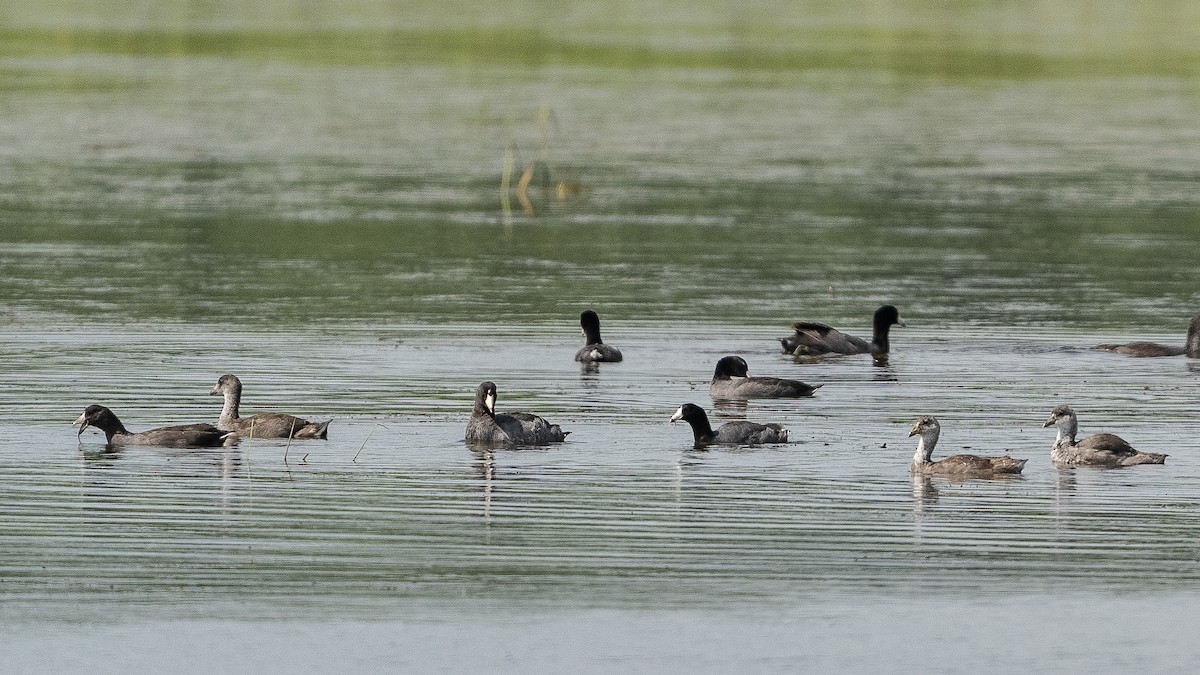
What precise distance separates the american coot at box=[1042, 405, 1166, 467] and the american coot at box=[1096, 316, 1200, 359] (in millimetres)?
6466

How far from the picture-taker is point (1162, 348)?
2473cm

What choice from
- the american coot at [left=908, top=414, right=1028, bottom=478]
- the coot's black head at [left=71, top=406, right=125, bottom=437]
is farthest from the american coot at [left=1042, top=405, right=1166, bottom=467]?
the coot's black head at [left=71, top=406, right=125, bottom=437]

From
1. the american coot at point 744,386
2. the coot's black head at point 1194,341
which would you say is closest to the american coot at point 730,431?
the american coot at point 744,386

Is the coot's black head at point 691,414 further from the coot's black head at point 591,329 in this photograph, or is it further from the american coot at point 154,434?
the coot's black head at point 591,329

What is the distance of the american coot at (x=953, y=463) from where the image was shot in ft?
57.6

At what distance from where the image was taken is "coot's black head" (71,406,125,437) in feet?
61.6

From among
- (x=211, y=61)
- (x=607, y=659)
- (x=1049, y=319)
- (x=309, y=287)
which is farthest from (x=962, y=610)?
(x=211, y=61)

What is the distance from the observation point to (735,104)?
5700 centimetres

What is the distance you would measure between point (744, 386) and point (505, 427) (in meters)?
3.90

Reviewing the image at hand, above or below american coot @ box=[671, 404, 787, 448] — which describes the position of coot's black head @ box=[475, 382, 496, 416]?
above

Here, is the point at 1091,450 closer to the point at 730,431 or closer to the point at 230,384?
the point at 730,431

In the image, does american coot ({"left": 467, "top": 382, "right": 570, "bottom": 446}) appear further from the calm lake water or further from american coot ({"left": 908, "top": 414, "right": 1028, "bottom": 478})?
american coot ({"left": 908, "top": 414, "right": 1028, "bottom": 478})

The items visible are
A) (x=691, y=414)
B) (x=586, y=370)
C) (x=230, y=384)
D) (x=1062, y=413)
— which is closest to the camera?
(x=1062, y=413)

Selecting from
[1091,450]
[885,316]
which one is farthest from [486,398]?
[885,316]
